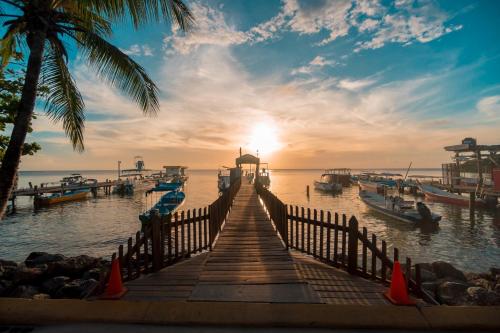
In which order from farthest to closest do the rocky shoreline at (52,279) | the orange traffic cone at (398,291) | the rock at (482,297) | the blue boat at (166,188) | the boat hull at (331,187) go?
the boat hull at (331,187) → the blue boat at (166,188) → the rocky shoreline at (52,279) → the rock at (482,297) → the orange traffic cone at (398,291)

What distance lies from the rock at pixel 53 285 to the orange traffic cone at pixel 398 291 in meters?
10.9

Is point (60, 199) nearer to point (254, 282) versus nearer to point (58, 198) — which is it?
point (58, 198)

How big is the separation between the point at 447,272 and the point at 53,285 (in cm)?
1658

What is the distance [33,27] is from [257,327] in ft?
22.8

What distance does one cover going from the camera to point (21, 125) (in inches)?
187

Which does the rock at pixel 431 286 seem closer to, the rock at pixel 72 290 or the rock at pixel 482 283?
the rock at pixel 482 283

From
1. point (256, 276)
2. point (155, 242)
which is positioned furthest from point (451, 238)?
point (155, 242)

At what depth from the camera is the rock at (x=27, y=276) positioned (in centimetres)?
1023

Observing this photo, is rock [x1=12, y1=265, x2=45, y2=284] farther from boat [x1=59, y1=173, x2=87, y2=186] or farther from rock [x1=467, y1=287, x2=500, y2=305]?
boat [x1=59, y1=173, x2=87, y2=186]

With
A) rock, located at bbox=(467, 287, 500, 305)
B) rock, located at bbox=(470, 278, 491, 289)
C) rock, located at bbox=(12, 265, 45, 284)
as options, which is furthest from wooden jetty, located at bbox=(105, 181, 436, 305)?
rock, located at bbox=(470, 278, 491, 289)

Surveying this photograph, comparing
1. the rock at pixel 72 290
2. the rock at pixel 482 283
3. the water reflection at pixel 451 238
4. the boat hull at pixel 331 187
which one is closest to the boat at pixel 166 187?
the water reflection at pixel 451 238

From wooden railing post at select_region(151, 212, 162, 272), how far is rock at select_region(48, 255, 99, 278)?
7692 mm

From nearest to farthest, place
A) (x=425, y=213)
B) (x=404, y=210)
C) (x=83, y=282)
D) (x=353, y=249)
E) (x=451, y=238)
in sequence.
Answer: (x=353, y=249)
(x=83, y=282)
(x=451, y=238)
(x=425, y=213)
(x=404, y=210)

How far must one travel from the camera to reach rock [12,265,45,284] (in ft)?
33.6
